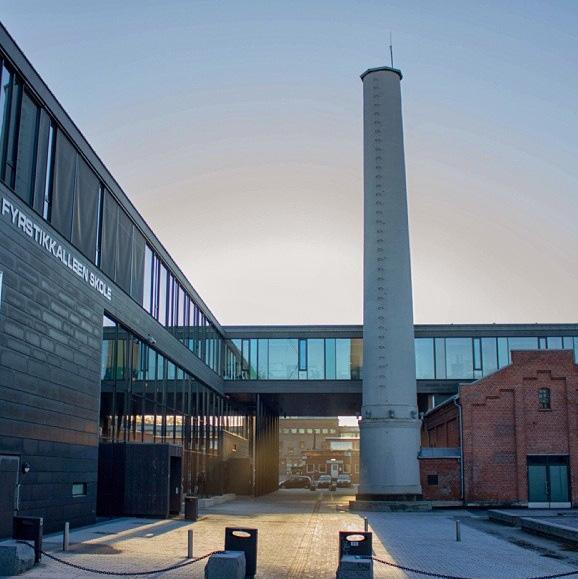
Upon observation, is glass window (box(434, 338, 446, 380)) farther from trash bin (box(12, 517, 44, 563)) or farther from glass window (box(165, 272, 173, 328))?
trash bin (box(12, 517, 44, 563))

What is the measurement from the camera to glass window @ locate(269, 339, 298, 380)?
5675cm

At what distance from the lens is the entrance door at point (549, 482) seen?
1682 inches

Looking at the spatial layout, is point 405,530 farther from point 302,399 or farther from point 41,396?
point 302,399

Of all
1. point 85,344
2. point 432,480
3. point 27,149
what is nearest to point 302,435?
point 432,480

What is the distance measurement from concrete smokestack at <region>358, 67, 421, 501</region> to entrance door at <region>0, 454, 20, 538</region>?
2585cm

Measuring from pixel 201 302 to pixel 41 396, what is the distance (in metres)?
25.8

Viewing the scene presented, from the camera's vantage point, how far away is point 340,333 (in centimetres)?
5716

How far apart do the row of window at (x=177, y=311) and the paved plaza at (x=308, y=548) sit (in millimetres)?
9942

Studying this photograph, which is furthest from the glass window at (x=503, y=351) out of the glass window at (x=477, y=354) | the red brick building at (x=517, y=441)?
the red brick building at (x=517, y=441)

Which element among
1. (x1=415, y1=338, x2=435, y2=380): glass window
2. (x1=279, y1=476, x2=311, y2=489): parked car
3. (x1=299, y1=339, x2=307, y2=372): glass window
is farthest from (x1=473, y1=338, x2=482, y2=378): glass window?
(x1=279, y1=476, x2=311, y2=489): parked car

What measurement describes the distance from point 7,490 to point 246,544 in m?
6.49

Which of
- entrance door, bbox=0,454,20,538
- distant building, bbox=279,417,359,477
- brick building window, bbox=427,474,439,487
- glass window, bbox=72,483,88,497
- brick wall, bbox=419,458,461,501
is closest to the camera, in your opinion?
entrance door, bbox=0,454,20,538

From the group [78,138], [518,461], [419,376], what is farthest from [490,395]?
[78,138]

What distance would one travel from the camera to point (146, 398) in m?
33.6
